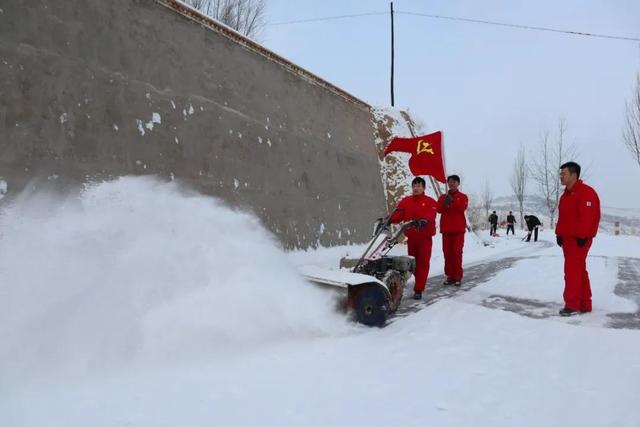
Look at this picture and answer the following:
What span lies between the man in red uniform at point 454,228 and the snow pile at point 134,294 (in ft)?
11.3

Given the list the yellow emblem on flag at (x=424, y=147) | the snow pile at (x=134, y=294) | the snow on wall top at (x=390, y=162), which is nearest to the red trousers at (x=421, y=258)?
the snow pile at (x=134, y=294)

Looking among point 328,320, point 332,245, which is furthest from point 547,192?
point 328,320

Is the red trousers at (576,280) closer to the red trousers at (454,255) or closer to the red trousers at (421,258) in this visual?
the red trousers at (421,258)

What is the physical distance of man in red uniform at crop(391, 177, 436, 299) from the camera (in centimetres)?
612

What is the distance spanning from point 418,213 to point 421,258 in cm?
60

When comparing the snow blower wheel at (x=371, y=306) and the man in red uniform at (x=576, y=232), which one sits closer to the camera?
the snow blower wheel at (x=371, y=306)


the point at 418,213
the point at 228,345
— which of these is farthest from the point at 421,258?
the point at 228,345

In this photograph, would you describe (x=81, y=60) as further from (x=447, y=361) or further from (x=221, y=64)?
(x=447, y=361)

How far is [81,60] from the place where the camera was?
5.72m

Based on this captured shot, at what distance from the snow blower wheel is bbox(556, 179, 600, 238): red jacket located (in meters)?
2.40

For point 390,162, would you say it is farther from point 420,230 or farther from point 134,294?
point 134,294

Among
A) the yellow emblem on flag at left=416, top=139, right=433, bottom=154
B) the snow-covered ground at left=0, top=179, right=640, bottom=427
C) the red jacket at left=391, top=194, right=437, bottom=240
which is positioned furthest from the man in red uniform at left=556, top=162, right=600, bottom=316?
the yellow emblem on flag at left=416, top=139, right=433, bottom=154

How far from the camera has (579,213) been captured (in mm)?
5207

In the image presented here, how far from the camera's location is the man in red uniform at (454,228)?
717 cm
